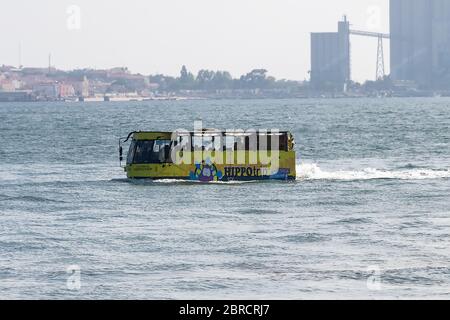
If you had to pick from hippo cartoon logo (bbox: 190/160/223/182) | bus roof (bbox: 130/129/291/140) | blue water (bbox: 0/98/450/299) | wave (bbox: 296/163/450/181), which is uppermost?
bus roof (bbox: 130/129/291/140)

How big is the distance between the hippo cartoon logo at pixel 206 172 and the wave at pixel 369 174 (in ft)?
12.9

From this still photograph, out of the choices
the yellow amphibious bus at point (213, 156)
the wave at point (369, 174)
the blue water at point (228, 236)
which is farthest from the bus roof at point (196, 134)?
the wave at point (369, 174)

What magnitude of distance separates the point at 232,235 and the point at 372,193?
1231cm

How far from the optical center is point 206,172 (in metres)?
44.0

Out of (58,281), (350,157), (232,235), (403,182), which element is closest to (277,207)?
(232,235)

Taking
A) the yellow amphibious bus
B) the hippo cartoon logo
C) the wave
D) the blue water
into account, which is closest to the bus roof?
the yellow amphibious bus

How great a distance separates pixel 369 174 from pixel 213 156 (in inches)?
326

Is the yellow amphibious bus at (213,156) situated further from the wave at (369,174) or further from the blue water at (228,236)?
the wave at (369,174)

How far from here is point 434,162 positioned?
60031 mm

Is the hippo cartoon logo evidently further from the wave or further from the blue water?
the wave

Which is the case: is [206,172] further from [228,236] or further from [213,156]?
[228,236]

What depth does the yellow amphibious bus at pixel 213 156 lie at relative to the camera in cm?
4375

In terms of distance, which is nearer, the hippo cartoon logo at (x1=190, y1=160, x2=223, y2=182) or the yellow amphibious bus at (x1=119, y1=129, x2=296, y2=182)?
the yellow amphibious bus at (x1=119, y1=129, x2=296, y2=182)

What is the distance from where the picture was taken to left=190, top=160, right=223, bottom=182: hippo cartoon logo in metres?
44.0
